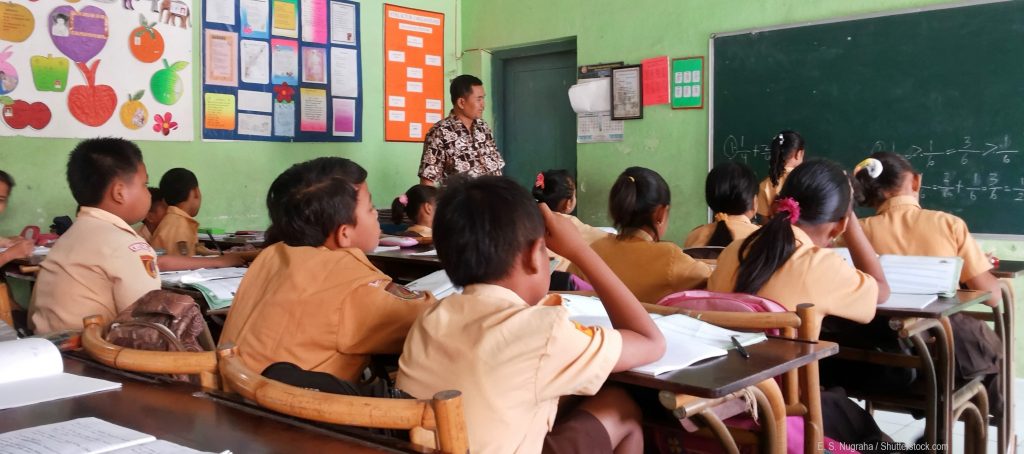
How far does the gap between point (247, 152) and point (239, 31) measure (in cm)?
71

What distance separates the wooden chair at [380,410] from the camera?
0.81m

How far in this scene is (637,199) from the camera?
2436 millimetres

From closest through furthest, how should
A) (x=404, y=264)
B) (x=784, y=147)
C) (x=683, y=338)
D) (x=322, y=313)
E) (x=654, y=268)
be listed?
(x=683, y=338)
(x=322, y=313)
(x=654, y=268)
(x=404, y=264)
(x=784, y=147)

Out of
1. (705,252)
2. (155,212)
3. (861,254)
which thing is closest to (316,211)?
(861,254)

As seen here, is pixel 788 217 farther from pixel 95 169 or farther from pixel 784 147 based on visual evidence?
pixel 784 147

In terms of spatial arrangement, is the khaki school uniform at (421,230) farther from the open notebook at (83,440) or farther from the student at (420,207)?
the open notebook at (83,440)

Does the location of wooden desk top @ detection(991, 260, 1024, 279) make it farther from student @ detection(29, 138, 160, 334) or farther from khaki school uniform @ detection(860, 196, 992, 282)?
student @ detection(29, 138, 160, 334)

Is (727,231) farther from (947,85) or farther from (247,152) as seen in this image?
(247,152)

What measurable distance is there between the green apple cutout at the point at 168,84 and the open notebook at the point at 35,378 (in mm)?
3756

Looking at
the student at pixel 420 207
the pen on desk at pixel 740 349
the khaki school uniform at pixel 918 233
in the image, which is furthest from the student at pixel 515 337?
the student at pixel 420 207

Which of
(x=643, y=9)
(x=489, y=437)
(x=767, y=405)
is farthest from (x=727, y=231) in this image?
(x=643, y=9)

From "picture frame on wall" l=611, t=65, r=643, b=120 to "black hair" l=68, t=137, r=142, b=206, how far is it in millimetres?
3210

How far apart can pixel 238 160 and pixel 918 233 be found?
3732mm

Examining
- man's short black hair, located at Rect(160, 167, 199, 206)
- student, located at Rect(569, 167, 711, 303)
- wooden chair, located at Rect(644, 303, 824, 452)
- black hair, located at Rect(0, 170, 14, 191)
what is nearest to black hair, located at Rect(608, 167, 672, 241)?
student, located at Rect(569, 167, 711, 303)
